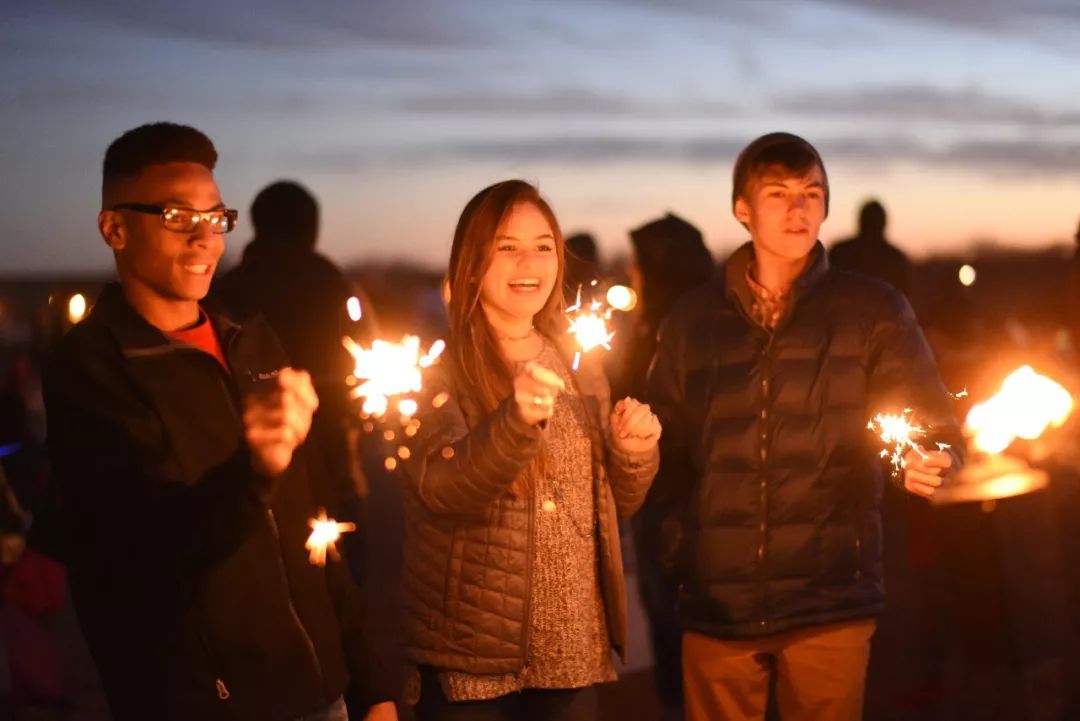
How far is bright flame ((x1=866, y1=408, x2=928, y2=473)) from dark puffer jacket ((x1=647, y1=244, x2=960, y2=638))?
5 cm

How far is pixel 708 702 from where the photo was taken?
4797mm

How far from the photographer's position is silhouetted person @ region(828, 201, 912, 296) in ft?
27.7

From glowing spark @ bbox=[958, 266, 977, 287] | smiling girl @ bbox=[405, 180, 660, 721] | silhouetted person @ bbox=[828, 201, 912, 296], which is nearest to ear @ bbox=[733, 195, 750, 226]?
smiling girl @ bbox=[405, 180, 660, 721]

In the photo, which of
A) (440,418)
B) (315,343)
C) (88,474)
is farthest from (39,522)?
(315,343)

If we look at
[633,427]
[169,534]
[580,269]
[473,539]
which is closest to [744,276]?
[633,427]

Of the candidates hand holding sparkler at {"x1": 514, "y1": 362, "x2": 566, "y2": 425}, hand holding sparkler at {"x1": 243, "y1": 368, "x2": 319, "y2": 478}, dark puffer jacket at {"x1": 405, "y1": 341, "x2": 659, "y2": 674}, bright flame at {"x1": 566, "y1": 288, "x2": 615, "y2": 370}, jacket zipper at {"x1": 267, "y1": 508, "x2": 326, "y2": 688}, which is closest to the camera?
hand holding sparkler at {"x1": 243, "y1": 368, "x2": 319, "y2": 478}

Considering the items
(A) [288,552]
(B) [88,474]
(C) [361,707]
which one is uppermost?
(B) [88,474]

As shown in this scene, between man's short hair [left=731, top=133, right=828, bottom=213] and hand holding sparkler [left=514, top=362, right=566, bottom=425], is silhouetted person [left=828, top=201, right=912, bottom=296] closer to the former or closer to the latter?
man's short hair [left=731, top=133, right=828, bottom=213]

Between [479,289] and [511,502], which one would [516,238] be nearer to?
[479,289]

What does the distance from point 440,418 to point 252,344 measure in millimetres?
773

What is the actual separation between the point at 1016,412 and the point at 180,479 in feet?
8.66

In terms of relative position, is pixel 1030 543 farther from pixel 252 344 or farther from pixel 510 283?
pixel 252 344

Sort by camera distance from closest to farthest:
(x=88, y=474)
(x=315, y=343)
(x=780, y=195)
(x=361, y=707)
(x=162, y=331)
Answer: (x=88, y=474) → (x=162, y=331) → (x=361, y=707) → (x=780, y=195) → (x=315, y=343)

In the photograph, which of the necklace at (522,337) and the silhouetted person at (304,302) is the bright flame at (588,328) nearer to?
the necklace at (522,337)
